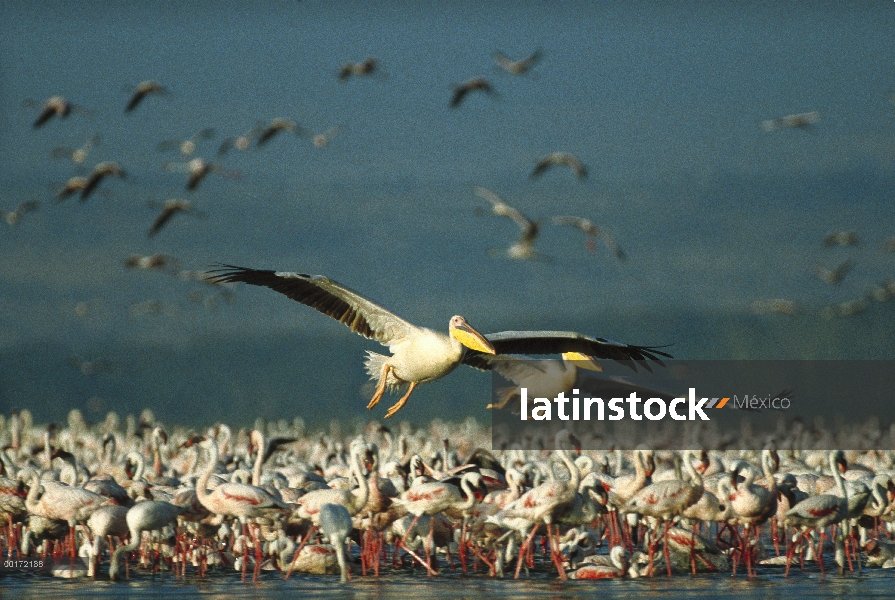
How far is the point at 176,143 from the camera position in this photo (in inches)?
805

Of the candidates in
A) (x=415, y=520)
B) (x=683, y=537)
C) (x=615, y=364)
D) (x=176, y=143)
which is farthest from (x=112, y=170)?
(x=683, y=537)

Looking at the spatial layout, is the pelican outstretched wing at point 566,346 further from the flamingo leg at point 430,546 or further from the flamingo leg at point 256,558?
the flamingo leg at point 256,558

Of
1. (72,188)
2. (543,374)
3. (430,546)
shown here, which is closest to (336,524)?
(430,546)

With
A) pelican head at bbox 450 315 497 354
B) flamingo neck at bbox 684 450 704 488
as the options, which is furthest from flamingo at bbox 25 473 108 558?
flamingo neck at bbox 684 450 704 488

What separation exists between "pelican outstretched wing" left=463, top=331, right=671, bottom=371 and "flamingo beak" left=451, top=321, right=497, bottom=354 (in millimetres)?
193

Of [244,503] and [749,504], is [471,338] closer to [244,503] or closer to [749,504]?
[244,503]

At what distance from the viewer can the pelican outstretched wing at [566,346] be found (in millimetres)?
11727

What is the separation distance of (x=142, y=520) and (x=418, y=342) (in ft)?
8.98

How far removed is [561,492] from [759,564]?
86.9 inches

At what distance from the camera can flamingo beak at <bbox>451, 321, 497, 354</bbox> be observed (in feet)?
37.8

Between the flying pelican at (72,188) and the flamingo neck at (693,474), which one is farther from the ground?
the flying pelican at (72,188)

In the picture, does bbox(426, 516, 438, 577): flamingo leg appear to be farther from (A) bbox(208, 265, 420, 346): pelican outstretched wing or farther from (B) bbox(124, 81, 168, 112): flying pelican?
(B) bbox(124, 81, 168, 112): flying pelican

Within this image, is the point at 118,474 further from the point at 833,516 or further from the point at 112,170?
the point at 833,516

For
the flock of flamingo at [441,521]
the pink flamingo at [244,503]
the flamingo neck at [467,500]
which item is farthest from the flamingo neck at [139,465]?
the flamingo neck at [467,500]
